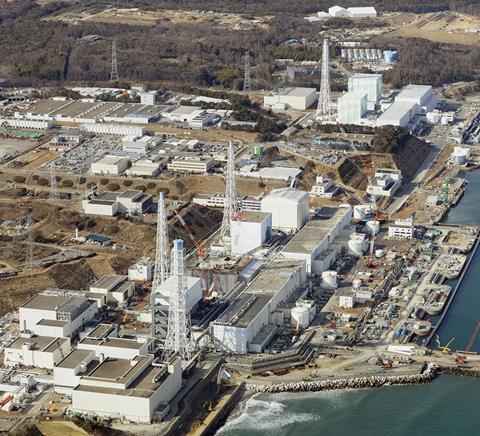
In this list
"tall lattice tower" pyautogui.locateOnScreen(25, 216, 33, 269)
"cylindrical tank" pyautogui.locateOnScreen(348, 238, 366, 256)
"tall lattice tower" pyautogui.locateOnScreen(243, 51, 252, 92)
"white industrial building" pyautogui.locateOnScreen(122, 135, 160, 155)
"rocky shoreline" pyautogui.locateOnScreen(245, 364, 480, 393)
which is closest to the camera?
"rocky shoreline" pyautogui.locateOnScreen(245, 364, 480, 393)

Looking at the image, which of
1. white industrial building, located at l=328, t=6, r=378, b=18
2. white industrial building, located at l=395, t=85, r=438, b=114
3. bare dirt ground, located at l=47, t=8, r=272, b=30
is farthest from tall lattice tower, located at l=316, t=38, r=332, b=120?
white industrial building, located at l=328, t=6, r=378, b=18

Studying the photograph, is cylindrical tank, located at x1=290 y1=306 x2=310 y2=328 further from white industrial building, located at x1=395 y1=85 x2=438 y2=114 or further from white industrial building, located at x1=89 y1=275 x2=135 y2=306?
white industrial building, located at x1=395 y1=85 x2=438 y2=114

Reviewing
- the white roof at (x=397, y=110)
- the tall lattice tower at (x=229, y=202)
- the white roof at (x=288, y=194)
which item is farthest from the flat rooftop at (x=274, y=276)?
the white roof at (x=397, y=110)

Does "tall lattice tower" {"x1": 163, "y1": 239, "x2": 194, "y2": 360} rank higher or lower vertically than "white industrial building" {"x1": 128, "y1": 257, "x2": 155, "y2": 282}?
higher

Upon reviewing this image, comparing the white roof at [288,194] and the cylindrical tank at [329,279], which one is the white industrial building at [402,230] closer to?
the white roof at [288,194]

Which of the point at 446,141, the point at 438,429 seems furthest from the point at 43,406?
the point at 446,141

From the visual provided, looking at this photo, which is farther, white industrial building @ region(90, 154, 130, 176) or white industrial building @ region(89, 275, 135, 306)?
white industrial building @ region(90, 154, 130, 176)

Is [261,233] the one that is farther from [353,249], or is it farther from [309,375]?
[309,375]
